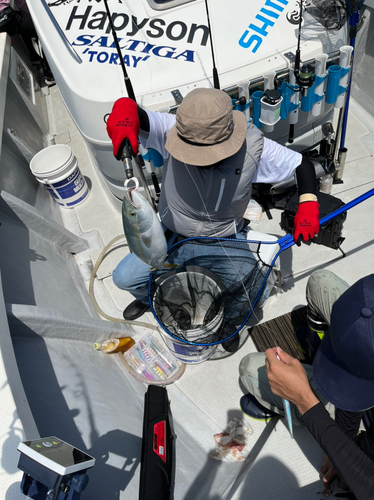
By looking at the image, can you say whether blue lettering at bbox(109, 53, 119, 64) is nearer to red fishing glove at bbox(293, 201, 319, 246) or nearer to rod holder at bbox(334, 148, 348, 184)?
red fishing glove at bbox(293, 201, 319, 246)

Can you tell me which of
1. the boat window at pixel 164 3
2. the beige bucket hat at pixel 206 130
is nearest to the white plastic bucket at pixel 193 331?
the beige bucket hat at pixel 206 130

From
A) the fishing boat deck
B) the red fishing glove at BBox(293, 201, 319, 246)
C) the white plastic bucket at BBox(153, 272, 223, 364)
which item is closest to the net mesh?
the white plastic bucket at BBox(153, 272, 223, 364)

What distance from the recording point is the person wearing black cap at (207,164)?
1.86m

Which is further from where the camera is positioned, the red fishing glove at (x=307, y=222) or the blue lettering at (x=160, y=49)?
the blue lettering at (x=160, y=49)

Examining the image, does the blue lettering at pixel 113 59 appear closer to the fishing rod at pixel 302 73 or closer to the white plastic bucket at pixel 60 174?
the white plastic bucket at pixel 60 174

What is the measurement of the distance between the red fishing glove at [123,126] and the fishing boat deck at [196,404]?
112 centimetres

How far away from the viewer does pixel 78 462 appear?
115cm

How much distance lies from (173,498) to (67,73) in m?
2.90

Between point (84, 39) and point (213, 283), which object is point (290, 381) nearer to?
point (213, 283)

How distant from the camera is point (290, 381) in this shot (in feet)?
5.20

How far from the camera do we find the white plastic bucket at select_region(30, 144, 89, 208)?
3.26 meters

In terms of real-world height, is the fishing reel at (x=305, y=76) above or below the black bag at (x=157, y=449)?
above

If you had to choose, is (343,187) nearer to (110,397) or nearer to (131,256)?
(131,256)

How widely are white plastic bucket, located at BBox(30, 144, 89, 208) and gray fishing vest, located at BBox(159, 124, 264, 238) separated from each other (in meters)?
1.22
